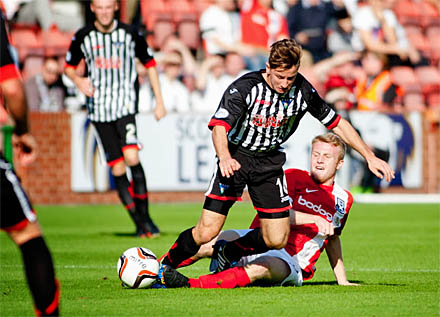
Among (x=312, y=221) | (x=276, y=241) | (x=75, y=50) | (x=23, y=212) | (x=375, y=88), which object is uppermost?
(x=75, y=50)

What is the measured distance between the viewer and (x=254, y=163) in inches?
239

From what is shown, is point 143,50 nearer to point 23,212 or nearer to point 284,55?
point 284,55

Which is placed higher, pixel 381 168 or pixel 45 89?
pixel 45 89

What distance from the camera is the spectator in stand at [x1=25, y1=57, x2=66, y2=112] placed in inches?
601

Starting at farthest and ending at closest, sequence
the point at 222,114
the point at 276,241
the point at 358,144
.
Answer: the point at 358,144
the point at 276,241
the point at 222,114

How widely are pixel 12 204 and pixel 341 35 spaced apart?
15339 mm

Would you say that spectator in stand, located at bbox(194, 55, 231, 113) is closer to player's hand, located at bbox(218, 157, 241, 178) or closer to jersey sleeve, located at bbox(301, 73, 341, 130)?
jersey sleeve, located at bbox(301, 73, 341, 130)

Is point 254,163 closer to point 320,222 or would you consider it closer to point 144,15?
point 320,222

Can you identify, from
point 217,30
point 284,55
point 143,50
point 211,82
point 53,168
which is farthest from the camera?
Answer: point 217,30

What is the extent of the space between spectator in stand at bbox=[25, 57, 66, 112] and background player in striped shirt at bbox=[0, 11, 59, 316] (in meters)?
11.4

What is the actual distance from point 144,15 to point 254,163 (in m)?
12.6

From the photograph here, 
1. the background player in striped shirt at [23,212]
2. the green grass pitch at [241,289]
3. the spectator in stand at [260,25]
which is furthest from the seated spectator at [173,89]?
the background player in striped shirt at [23,212]

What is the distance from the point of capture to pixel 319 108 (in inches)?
243

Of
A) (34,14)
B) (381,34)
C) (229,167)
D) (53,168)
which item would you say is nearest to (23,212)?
(229,167)
